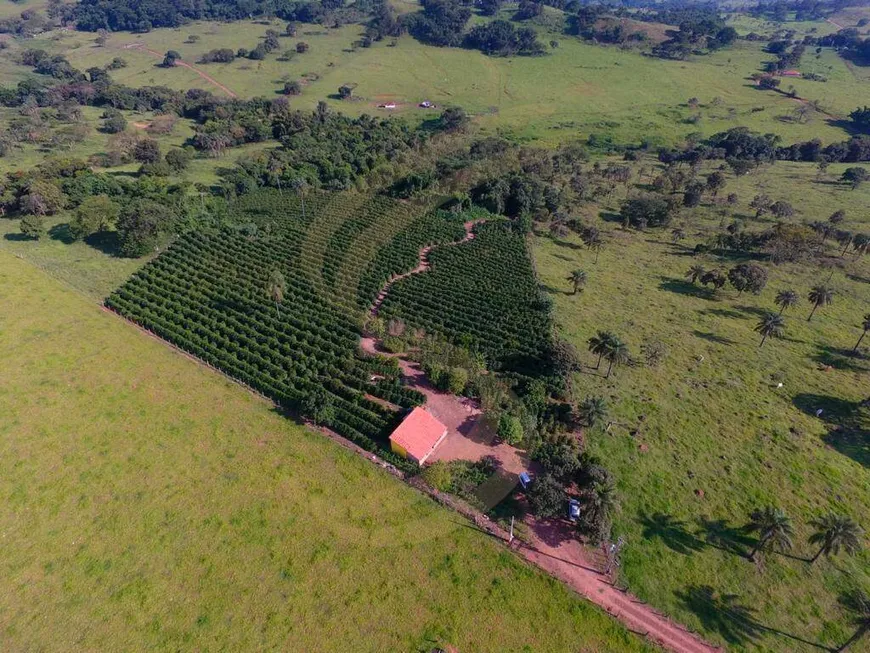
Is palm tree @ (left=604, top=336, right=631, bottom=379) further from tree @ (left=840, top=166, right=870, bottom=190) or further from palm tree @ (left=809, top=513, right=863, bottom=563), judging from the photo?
tree @ (left=840, top=166, right=870, bottom=190)

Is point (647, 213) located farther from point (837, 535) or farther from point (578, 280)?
point (837, 535)

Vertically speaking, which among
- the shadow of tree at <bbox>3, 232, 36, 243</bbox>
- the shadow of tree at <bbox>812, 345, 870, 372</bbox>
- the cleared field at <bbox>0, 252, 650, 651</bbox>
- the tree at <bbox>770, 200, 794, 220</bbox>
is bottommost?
the cleared field at <bbox>0, 252, 650, 651</bbox>

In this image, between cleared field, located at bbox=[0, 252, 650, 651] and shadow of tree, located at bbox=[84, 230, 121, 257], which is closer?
cleared field, located at bbox=[0, 252, 650, 651]

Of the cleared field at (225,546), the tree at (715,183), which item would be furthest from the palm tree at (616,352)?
the tree at (715,183)

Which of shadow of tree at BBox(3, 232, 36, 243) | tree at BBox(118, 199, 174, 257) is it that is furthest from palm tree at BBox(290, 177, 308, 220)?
shadow of tree at BBox(3, 232, 36, 243)

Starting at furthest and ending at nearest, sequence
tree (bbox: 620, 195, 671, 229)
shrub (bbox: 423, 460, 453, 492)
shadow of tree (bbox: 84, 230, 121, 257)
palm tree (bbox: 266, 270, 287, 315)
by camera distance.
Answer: tree (bbox: 620, 195, 671, 229) < shadow of tree (bbox: 84, 230, 121, 257) < palm tree (bbox: 266, 270, 287, 315) < shrub (bbox: 423, 460, 453, 492)

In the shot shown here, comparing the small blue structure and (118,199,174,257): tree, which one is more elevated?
(118,199,174,257): tree
